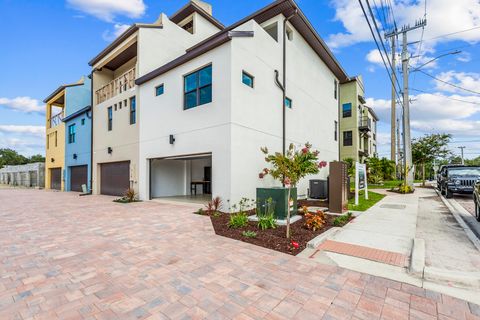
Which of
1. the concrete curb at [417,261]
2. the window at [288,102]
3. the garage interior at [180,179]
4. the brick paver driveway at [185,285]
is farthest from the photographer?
the garage interior at [180,179]

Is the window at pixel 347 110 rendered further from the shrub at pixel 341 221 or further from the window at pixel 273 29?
the shrub at pixel 341 221

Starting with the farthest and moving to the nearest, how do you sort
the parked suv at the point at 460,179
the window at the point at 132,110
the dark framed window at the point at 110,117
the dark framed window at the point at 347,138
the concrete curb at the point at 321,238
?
the dark framed window at the point at 347,138, the dark framed window at the point at 110,117, the window at the point at 132,110, the parked suv at the point at 460,179, the concrete curb at the point at 321,238

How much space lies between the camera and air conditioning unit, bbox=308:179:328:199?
11.3 m

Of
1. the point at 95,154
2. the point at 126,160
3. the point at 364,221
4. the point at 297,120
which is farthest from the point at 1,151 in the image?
the point at 364,221

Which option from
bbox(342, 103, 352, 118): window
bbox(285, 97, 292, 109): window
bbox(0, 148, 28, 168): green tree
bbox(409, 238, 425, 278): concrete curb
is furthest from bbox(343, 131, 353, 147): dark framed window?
bbox(0, 148, 28, 168): green tree

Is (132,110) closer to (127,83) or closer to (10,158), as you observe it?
(127,83)

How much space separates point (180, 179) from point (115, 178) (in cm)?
452

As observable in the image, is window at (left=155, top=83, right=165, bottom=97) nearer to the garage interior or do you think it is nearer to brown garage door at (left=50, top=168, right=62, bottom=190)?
the garage interior

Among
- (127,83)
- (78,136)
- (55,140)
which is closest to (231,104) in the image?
(127,83)

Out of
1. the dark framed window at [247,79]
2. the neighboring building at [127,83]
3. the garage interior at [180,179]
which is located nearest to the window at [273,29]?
the dark framed window at [247,79]

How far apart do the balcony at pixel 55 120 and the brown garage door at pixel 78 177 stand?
580 centimetres

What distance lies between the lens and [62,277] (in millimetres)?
3467

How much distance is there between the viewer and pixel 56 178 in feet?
76.4

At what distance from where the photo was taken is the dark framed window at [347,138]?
26.4m
